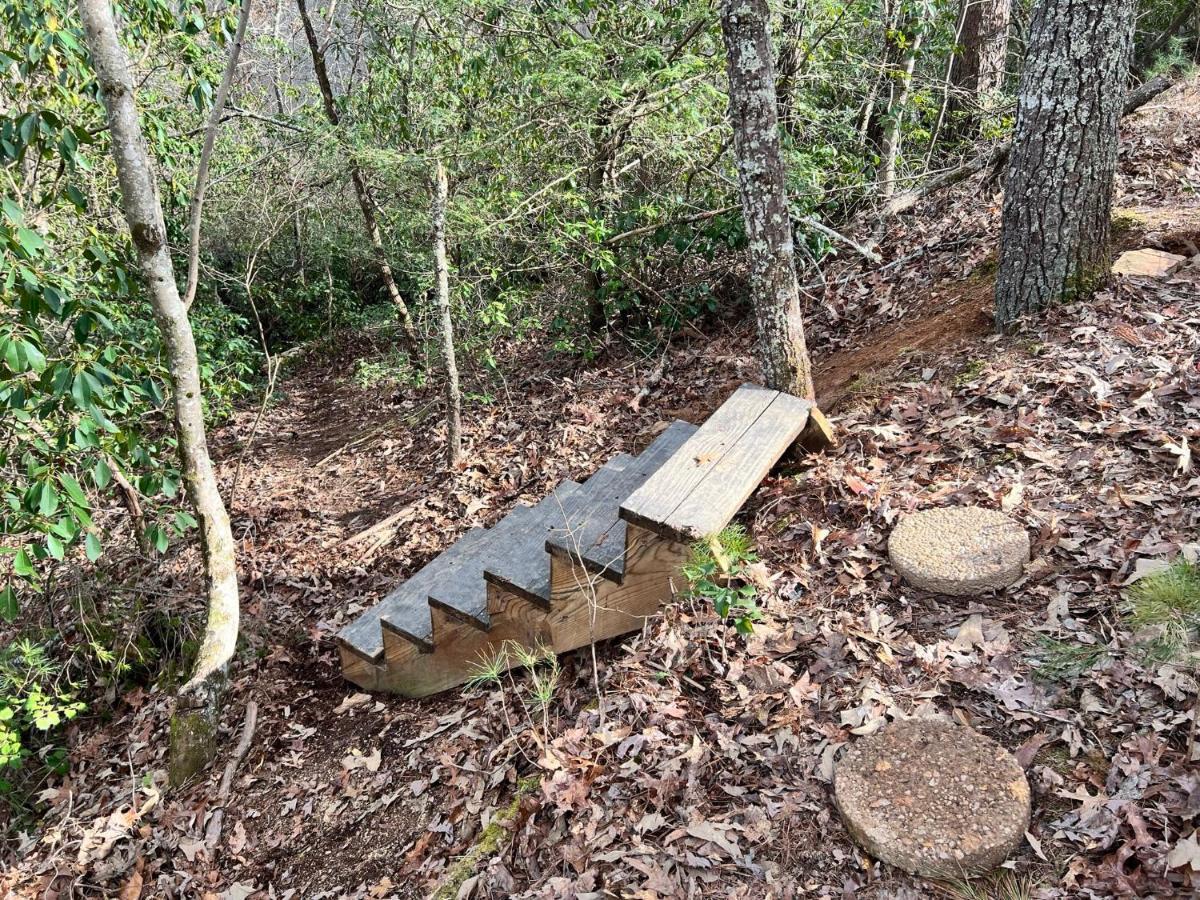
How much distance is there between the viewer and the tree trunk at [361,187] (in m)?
6.98

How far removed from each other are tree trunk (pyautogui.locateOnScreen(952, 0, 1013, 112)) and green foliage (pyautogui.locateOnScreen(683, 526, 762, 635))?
6483 millimetres

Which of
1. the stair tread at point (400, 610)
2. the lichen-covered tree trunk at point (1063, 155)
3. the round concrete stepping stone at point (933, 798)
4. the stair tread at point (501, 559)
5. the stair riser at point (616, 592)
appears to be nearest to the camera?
the round concrete stepping stone at point (933, 798)

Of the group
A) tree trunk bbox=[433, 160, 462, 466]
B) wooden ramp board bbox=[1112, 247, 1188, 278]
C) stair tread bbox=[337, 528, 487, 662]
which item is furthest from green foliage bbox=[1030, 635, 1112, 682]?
tree trunk bbox=[433, 160, 462, 466]

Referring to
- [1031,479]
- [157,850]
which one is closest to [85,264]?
[157,850]

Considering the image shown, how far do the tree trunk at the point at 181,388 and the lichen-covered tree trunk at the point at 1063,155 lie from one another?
14.9ft

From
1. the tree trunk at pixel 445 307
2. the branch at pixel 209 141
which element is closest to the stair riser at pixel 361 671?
the branch at pixel 209 141

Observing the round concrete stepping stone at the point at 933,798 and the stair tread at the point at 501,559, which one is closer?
the round concrete stepping stone at the point at 933,798

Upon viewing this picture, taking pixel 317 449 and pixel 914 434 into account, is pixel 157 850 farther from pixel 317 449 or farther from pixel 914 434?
pixel 317 449

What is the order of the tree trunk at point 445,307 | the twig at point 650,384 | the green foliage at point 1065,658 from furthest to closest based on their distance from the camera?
the twig at point 650,384
the tree trunk at point 445,307
the green foliage at point 1065,658

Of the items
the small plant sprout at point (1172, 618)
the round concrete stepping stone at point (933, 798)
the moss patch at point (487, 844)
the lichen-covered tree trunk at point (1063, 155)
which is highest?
the lichen-covered tree trunk at point (1063, 155)

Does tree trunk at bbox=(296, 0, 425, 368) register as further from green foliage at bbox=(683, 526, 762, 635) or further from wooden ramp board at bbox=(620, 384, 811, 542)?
green foliage at bbox=(683, 526, 762, 635)

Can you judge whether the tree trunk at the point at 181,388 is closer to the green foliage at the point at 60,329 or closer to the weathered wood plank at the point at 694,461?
the green foliage at the point at 60,329

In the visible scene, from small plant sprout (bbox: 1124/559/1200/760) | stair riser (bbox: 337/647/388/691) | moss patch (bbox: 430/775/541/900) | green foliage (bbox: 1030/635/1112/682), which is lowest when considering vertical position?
stair riser (bbox: 337/647/388/691)

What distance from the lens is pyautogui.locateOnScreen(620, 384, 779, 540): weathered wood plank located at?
3.09m
